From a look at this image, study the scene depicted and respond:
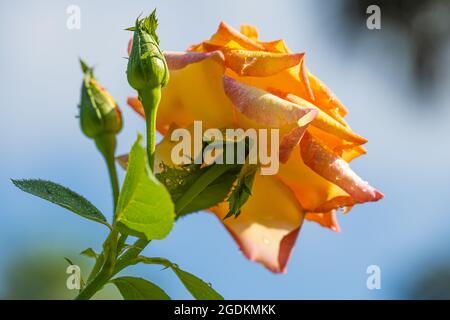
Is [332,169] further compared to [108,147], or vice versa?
[108,147]

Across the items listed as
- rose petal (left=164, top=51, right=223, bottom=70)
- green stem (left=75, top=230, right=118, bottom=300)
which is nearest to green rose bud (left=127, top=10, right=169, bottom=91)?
rose petal (left=164, top=51, right=223, bottom=70)

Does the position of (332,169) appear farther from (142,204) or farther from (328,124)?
(142,204)

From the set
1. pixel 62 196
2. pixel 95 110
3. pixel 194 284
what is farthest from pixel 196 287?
pixel 95 110

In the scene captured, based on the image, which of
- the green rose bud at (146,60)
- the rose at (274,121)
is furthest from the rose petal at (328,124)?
the green rose bud at (146,60)

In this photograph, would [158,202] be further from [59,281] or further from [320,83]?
[59,281]

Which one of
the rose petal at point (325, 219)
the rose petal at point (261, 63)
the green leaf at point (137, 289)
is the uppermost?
the rose petal at point (261, 63)

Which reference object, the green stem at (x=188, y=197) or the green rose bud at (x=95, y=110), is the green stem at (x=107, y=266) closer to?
the green stem at (x=188, y=197)
